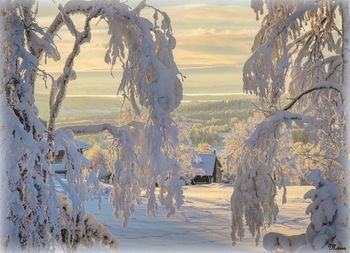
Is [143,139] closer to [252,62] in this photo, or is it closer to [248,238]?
[252,62]

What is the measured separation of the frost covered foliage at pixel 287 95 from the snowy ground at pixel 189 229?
601 cm

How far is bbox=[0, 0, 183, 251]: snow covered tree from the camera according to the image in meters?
7.98

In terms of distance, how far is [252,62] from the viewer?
10750mm

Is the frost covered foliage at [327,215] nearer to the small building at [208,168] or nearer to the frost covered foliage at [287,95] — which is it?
the frost covered foliage at [287,95]

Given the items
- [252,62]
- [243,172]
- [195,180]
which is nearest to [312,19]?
[252,62]

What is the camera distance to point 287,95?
12.6 meters

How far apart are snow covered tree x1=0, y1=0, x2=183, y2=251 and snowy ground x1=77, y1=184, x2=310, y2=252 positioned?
6384 millimetres

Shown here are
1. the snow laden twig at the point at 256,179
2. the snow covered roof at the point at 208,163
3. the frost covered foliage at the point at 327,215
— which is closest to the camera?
the frost covered foliage at the point at 327,215

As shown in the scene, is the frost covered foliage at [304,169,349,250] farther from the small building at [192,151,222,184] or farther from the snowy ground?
Result: the small building at [192,151,222,184]

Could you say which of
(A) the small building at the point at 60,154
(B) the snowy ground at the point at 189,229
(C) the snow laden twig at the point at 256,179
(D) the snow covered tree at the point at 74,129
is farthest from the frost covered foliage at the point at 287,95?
(B) the snowy ground at the point at 189,229

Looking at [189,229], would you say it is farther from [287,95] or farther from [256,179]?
[256,179]

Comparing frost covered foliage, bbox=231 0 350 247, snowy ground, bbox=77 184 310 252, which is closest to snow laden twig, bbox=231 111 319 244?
frost covered foliage, bbox=231 0 350 247

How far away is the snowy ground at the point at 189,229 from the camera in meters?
18.7

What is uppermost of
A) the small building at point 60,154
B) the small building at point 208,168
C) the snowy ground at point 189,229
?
the small building at point 60,154
